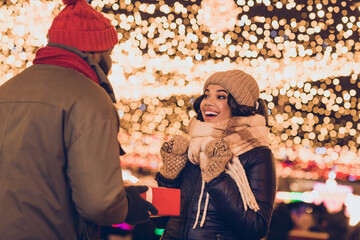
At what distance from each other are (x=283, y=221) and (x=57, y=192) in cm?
498

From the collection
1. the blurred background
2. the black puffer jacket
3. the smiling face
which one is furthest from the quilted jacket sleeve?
the blurred background

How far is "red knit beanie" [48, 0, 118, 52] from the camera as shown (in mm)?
2215

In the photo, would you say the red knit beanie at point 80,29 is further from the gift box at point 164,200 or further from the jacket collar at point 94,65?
the gift box at point 164,200

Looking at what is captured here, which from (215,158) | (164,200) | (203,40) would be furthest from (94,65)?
(203,40)

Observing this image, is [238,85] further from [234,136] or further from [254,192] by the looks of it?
[254,192]

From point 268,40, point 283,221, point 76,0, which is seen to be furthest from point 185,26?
point 76,0

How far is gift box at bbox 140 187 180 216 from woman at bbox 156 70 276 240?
359mm

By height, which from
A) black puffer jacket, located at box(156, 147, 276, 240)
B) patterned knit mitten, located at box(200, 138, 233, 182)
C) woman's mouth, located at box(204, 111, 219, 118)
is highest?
woman's mouth, located at box(204, 111, 219, 118)

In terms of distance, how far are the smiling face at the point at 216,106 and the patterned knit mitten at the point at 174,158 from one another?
0.21 metres

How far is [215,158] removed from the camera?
9.24ft

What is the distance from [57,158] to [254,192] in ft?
4.12

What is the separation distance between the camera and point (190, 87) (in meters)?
9.24

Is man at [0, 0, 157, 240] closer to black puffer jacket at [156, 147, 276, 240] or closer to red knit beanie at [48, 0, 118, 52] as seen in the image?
red knit beanie at [48, 0, 118, 52]

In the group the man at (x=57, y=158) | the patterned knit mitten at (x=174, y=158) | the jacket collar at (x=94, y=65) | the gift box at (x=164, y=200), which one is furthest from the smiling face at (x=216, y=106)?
the man at (x=57, y=158)
